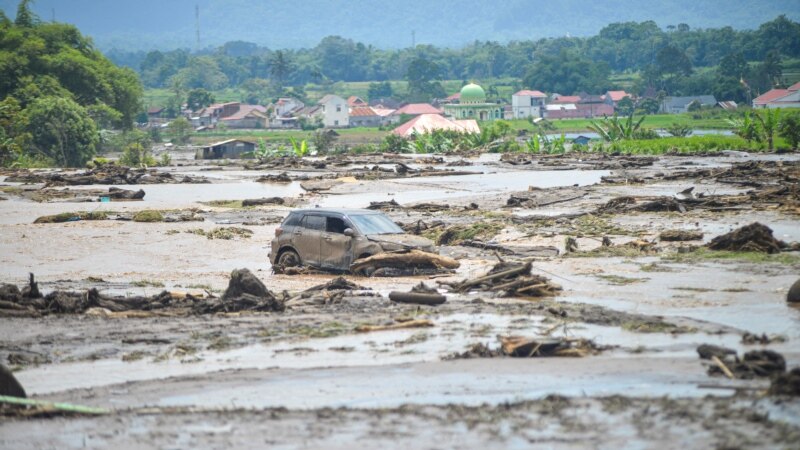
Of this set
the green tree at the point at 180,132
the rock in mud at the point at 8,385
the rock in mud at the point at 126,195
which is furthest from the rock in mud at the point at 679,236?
the green tree at the point at 180,132

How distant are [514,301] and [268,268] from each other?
8410mm

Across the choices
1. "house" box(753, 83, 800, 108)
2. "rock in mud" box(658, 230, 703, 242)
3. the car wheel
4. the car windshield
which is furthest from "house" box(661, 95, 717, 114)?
the car wheel

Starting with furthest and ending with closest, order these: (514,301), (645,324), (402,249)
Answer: (402,249) → (514,301) → (645,324)

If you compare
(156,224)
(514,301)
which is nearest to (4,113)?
(156,224)

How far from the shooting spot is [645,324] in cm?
1708

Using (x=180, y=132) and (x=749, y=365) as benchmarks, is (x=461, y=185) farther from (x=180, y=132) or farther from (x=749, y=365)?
(x=180, y=132)

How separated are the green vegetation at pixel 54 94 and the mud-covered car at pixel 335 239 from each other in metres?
54.4

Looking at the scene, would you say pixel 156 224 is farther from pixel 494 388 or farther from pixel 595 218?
pixel 494 388

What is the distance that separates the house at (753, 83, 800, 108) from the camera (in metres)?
151

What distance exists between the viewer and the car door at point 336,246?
24422 mm

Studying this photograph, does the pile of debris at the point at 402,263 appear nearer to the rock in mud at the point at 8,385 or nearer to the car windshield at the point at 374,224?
the car windshield at the point at 374,224

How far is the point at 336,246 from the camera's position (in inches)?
968

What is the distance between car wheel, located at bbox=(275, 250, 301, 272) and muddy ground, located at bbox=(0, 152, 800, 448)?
18.3 inches

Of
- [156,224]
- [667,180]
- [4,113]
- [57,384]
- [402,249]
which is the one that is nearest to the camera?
[57,384]
